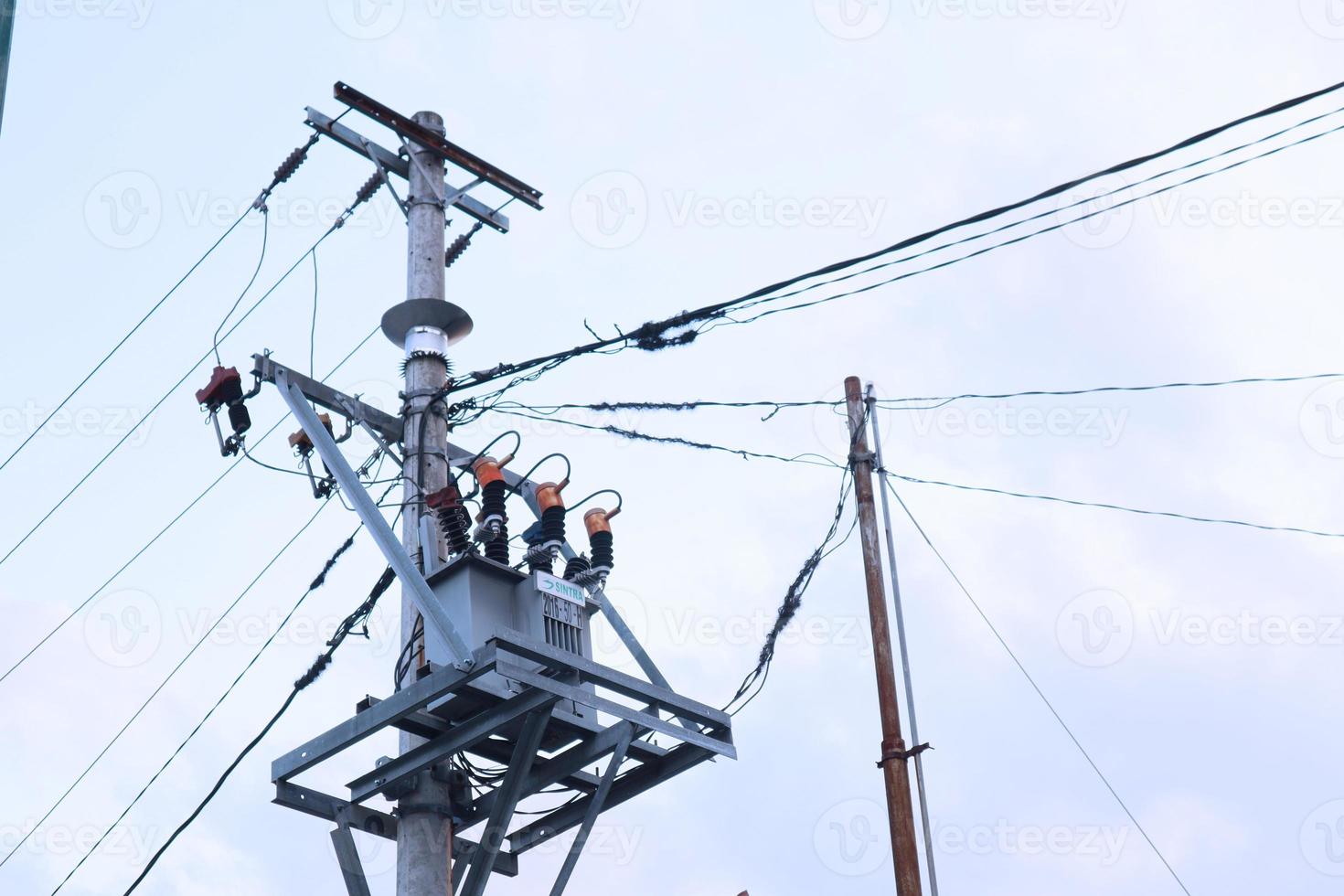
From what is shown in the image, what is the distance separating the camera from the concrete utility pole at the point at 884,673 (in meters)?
11.7

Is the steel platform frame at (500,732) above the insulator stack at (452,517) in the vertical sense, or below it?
below

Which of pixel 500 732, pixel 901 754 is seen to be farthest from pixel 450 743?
pixel 901 754

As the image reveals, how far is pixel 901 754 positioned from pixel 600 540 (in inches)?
114

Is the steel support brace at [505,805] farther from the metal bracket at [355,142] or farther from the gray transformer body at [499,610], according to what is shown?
the metal bracket at [355,142]

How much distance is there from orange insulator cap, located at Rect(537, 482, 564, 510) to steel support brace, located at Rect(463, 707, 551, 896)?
1353mm

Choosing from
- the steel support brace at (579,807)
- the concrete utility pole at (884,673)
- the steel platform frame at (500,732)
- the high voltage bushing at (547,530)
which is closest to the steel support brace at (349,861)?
the steel platform frame at (500,732)

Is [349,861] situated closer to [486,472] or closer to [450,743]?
[450,743]

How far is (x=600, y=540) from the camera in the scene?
10492 millimetres

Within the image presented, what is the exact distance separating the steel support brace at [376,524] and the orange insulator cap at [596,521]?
3.65 ft

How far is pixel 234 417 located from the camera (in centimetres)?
1110

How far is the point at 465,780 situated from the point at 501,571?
4.11ft

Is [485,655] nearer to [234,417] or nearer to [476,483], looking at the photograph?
[476,483]

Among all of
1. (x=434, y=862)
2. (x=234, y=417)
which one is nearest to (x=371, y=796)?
(x=434, y=862)

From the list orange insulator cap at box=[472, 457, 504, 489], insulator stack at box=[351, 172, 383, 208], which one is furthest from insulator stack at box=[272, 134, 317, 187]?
orange insulator cap at box=[472, 457, 504, 489]
